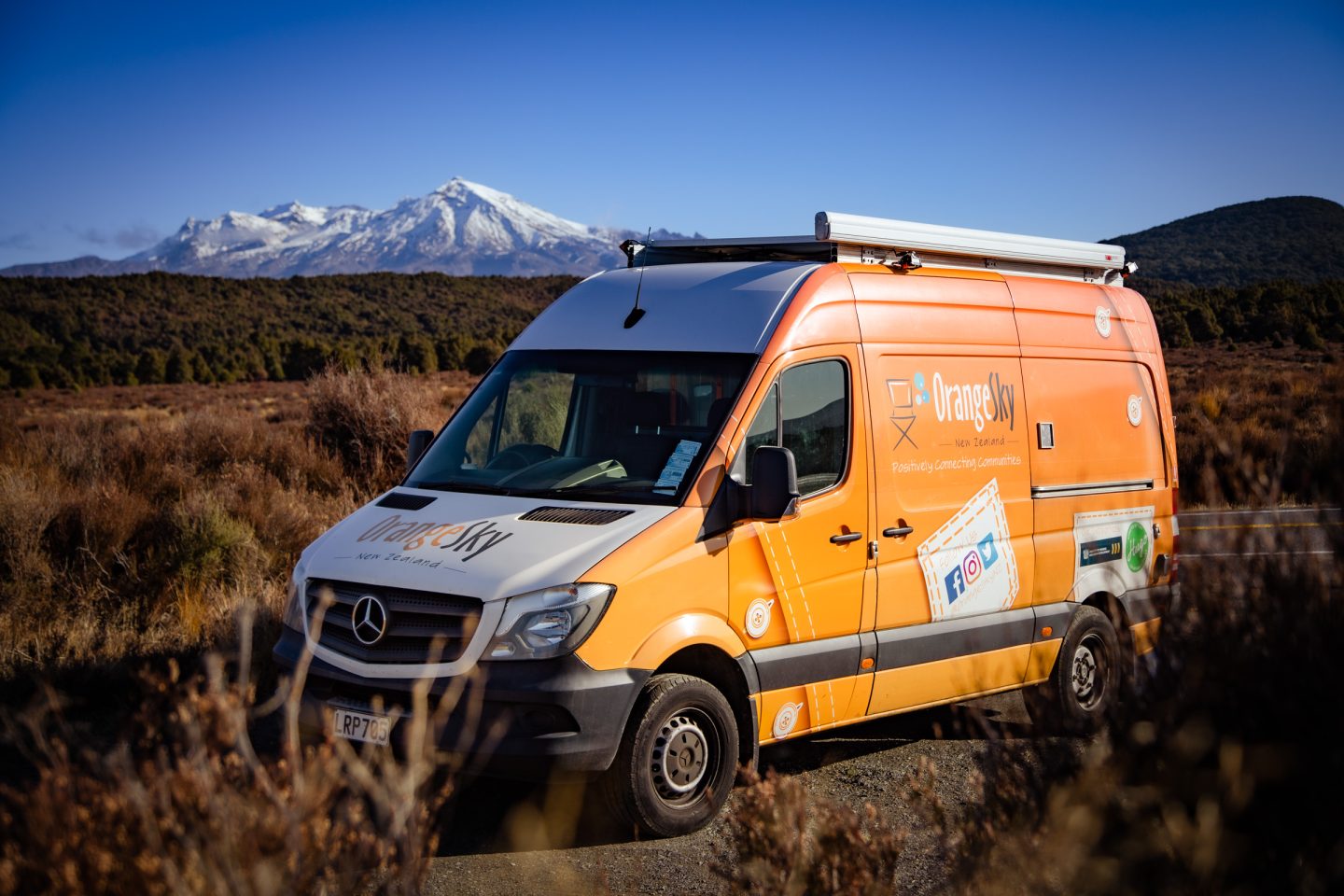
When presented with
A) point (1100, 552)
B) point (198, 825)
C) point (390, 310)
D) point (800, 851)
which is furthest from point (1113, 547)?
point (390, 310)

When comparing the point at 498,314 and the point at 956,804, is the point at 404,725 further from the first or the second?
the point at 498,314

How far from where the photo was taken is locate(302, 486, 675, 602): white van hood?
5.20m

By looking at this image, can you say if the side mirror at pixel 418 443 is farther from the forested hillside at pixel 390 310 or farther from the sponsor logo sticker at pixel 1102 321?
the forested hillside at pixel 390 310

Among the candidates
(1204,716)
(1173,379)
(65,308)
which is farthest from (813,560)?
(65,308)

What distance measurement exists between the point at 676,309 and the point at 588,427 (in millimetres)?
795

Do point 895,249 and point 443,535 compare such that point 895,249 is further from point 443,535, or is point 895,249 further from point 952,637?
point 443,535

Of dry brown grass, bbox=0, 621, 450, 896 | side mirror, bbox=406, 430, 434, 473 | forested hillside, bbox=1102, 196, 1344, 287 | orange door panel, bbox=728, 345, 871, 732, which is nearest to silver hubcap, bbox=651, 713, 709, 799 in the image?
orange door panel, bbox=728, 345, 871, 732

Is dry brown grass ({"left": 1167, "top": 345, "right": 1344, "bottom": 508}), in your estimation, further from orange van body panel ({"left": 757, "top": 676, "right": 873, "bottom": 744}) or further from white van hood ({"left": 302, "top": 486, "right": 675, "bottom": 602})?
white van hood ({"left": 302, "top": 486, "right": 675, "bottom": 602})

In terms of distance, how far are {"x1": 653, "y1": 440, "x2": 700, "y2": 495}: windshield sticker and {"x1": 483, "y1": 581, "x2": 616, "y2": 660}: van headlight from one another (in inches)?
30.2

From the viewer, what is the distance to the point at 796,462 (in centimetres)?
610

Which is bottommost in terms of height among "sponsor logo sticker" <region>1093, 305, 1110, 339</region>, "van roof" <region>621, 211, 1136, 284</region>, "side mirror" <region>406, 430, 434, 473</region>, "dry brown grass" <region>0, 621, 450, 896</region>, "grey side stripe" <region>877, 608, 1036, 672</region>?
"grey side stripe" <region>877, 608, 1036, 672</region>

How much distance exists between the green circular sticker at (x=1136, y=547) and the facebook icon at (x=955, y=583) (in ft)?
5.63

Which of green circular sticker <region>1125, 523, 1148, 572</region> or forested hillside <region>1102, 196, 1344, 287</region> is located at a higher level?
forested hillside <region>1102, 196, 1344, 287</region>

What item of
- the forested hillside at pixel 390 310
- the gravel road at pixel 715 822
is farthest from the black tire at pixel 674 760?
the forested hillside at pixel 390 310
